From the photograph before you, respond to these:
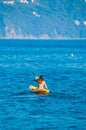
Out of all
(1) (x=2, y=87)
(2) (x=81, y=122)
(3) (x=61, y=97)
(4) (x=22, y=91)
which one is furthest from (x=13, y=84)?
(2) (x=81, y=122)

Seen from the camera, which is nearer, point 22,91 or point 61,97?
point 61,97

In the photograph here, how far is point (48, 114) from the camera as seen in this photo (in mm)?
57562

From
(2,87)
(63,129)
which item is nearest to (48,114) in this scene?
(63,129)

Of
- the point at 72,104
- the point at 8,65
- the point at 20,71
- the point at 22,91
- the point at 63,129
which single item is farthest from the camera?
the point at 8,65

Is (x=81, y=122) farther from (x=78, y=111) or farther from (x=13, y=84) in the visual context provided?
(x=13, y=84)

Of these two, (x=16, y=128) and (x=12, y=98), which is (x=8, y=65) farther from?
(x=16, y=128)

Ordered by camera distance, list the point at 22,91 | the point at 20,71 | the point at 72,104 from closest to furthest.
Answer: the point at 72,104 < the point at 22,91 < the point at 20,71

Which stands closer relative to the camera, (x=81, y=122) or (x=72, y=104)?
(x=81, y=122)

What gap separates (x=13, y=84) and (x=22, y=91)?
9284mm

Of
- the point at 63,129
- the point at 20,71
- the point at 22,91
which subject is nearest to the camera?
the point at 63,129

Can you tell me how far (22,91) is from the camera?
74000mm

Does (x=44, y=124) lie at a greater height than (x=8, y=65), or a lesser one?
greater

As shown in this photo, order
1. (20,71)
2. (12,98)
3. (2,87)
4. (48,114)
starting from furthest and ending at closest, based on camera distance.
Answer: (20,71), (2,87), (12,98), (48,114)

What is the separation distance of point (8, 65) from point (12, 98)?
185ft
